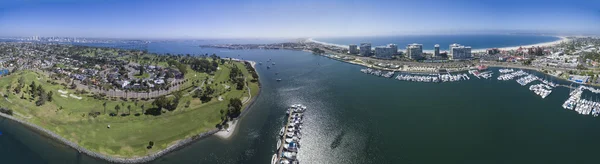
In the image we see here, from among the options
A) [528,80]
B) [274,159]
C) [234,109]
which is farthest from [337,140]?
[528,80]

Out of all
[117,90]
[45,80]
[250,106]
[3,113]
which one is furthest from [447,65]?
[45,80]

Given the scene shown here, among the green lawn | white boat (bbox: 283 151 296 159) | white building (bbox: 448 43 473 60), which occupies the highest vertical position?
white building (bbox: 448 43 473 60)

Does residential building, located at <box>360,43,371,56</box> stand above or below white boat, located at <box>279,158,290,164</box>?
above

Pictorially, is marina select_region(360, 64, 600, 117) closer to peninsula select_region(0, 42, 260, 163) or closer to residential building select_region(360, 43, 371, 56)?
residential building select_region(360, 43, 371, 56)

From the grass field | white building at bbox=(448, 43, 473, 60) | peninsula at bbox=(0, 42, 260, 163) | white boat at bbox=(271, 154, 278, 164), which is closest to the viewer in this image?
white boat at bbox=(271, 154, 278, 164)

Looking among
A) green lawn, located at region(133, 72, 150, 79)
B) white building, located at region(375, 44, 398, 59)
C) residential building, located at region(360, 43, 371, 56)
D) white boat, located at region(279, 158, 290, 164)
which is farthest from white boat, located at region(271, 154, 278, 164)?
residential building, located at region(360, 43, 371, 56)

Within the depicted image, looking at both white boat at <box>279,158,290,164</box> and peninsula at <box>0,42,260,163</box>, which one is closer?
white boat at <box>279,158,290,164</box>

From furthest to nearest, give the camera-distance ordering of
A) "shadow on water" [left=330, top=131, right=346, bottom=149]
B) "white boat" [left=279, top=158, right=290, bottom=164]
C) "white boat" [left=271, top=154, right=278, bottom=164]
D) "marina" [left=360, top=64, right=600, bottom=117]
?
"marina" [left=360, top=64, right=600, bottom=117]
"shadow on water" [left=330, top=131, right=346, bottom=149]
"white boat" [left=271, top=154, right=278, bottom=164]
"white boat" [left=279, top=158, right=290, bottom=164]
